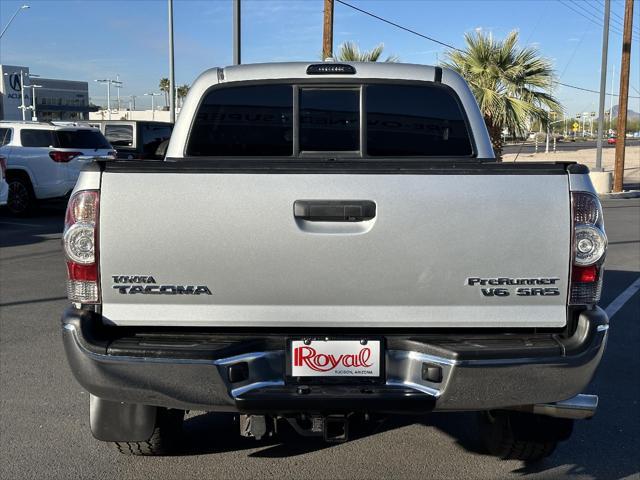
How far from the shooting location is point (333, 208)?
2889 millimetres

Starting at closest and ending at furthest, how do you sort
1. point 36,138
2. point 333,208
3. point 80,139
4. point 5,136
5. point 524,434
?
point 333,208 < point 524,434 < point 36,138 < point 80,139 < point 5,136

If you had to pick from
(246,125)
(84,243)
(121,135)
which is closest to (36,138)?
(121,135)

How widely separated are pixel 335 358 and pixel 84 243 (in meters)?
1.11

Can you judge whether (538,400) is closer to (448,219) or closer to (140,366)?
(448,219)

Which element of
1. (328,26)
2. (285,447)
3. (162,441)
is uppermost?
(328,26)

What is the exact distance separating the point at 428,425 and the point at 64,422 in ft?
7.24

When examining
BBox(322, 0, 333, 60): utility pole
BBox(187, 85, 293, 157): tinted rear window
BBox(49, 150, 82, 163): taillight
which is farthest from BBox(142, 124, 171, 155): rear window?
BBox(187, 85, 293, 157): tinted rear window

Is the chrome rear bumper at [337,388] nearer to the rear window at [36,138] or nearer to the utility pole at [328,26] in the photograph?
the rear window at [36,138]

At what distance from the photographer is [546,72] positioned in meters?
18.0

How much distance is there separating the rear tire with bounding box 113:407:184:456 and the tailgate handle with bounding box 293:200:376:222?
144 cm

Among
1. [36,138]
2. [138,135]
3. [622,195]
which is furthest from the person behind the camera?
[622,195]

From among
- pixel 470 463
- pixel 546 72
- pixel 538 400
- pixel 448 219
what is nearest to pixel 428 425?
pixel 470 463

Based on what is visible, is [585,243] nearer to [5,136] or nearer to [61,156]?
[61,156]

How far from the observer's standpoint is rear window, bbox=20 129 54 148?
14977 mm
